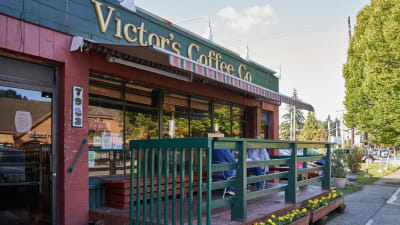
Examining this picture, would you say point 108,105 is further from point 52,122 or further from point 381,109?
point 381,109

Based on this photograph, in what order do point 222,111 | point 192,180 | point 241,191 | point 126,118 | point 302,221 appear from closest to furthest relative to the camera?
point 192,180
point 241,191
point 302,221
point 126,118
point 222,111

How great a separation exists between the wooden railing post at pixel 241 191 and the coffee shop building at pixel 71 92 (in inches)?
63.5

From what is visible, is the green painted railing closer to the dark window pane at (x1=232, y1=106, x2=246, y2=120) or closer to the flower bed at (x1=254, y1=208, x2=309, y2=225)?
the flower bed at (x1=254, y1=208, x2=309, y2=225)

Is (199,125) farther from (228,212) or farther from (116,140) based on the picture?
(228,212)

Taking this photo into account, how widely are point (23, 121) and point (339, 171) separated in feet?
34.8

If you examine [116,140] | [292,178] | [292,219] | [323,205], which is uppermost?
[116,140]

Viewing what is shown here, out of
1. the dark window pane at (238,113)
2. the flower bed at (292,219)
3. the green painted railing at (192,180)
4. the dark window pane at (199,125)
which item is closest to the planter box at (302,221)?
the flower bed at (292,219)

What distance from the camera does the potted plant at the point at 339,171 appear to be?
38.1 feet

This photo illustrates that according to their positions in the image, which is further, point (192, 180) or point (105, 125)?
point (105, 125)

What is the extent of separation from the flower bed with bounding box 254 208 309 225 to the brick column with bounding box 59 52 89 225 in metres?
2.76

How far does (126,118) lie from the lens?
22.0 ft

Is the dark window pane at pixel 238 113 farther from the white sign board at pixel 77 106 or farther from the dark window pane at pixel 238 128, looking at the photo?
the white sign board at pixel 77 106

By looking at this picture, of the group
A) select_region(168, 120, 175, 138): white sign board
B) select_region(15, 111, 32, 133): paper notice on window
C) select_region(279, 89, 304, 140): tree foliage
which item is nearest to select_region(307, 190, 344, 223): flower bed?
select_region(168, 120, 175, 138): white sign board

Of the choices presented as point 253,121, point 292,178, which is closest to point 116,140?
point 292,178
